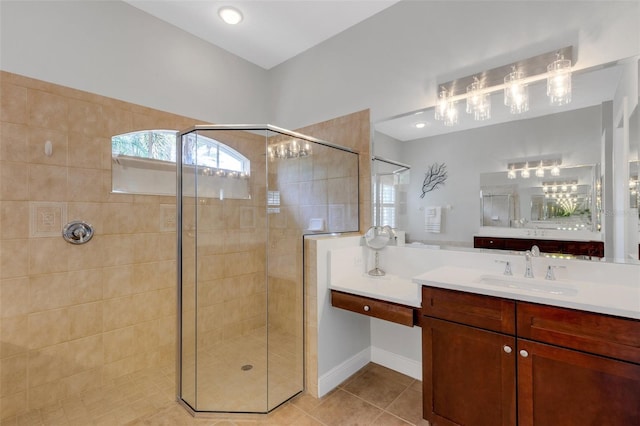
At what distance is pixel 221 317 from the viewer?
2.51 metres

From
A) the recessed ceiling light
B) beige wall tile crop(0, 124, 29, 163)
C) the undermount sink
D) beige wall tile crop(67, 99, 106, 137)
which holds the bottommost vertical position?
the undermount sink

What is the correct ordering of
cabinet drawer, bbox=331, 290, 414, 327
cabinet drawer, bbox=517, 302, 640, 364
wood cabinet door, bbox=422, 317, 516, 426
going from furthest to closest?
cabinet drawer, bbox=331, 290, 414, 327 < wood cabinet door, bbox=422, 317, 516, 426 < cabinet drawer, bbox=517, 302, 640, 364

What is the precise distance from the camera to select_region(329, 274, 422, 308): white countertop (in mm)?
1757

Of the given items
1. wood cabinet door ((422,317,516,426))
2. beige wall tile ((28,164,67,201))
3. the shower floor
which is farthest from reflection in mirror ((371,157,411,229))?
beige wall tile ((28,164,67,201))

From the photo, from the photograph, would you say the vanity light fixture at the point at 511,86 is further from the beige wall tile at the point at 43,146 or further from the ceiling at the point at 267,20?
the beige wall tile at the point at 43,146

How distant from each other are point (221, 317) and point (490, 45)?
9.61 ft

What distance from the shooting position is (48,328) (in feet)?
6.27

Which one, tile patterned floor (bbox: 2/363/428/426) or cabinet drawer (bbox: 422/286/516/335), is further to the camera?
tile patterned floor (bbox: 2/363/428/426)

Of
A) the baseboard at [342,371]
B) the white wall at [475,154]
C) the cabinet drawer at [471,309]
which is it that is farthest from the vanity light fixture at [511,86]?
the baseboard at [342,371]

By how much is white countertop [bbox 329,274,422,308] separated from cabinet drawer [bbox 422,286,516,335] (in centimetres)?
8

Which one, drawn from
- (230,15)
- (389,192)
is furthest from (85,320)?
(230,15)

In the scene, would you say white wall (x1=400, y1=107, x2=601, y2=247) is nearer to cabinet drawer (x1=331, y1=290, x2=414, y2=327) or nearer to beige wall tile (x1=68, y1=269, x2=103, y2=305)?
cabinet drawer (x1=331, y1=290, x2=414, y2=327)

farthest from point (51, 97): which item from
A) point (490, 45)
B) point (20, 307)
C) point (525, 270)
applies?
point (525, 270)

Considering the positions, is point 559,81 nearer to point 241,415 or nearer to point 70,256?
point 241,415
